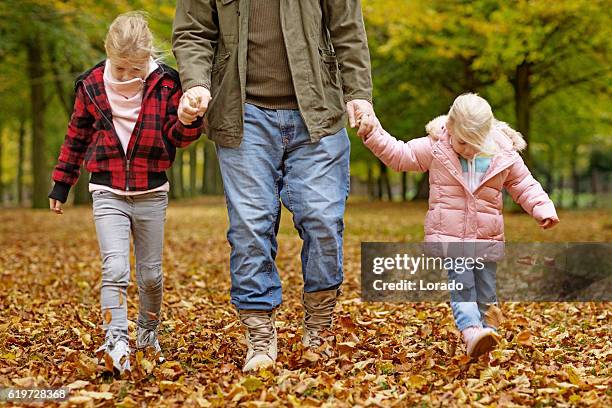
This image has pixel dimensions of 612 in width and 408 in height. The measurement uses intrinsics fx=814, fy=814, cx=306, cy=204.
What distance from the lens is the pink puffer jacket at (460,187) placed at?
166 inches

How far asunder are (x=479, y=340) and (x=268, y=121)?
152 centimetres

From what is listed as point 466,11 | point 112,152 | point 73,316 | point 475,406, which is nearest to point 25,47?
point 466,11

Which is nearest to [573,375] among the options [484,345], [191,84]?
[484,345]

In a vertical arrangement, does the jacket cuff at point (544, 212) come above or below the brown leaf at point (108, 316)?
above

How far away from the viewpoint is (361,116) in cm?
420

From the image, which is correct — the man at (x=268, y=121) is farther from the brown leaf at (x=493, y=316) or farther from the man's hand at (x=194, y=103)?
the brown leaf at (x=493, y=316)

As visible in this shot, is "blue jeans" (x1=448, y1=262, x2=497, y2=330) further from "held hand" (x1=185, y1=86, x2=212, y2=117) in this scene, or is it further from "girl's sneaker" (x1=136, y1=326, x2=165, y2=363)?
"girl's sneaker" (x1=136, y1=326, x2=165, y2=363)

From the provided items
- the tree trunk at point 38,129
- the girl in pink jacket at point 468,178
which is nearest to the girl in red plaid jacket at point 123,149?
the girl in pink jacket at point 468,178

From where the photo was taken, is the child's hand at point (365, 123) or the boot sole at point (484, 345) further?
the child's hand at point (365, 123)

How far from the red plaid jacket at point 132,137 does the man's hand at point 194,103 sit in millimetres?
169

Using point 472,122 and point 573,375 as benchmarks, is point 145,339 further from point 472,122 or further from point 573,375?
point 573,375

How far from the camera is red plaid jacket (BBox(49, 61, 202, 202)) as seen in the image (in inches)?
166

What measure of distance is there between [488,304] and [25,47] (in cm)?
2119

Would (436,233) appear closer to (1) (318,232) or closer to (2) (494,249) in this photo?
(2) (494,249)
